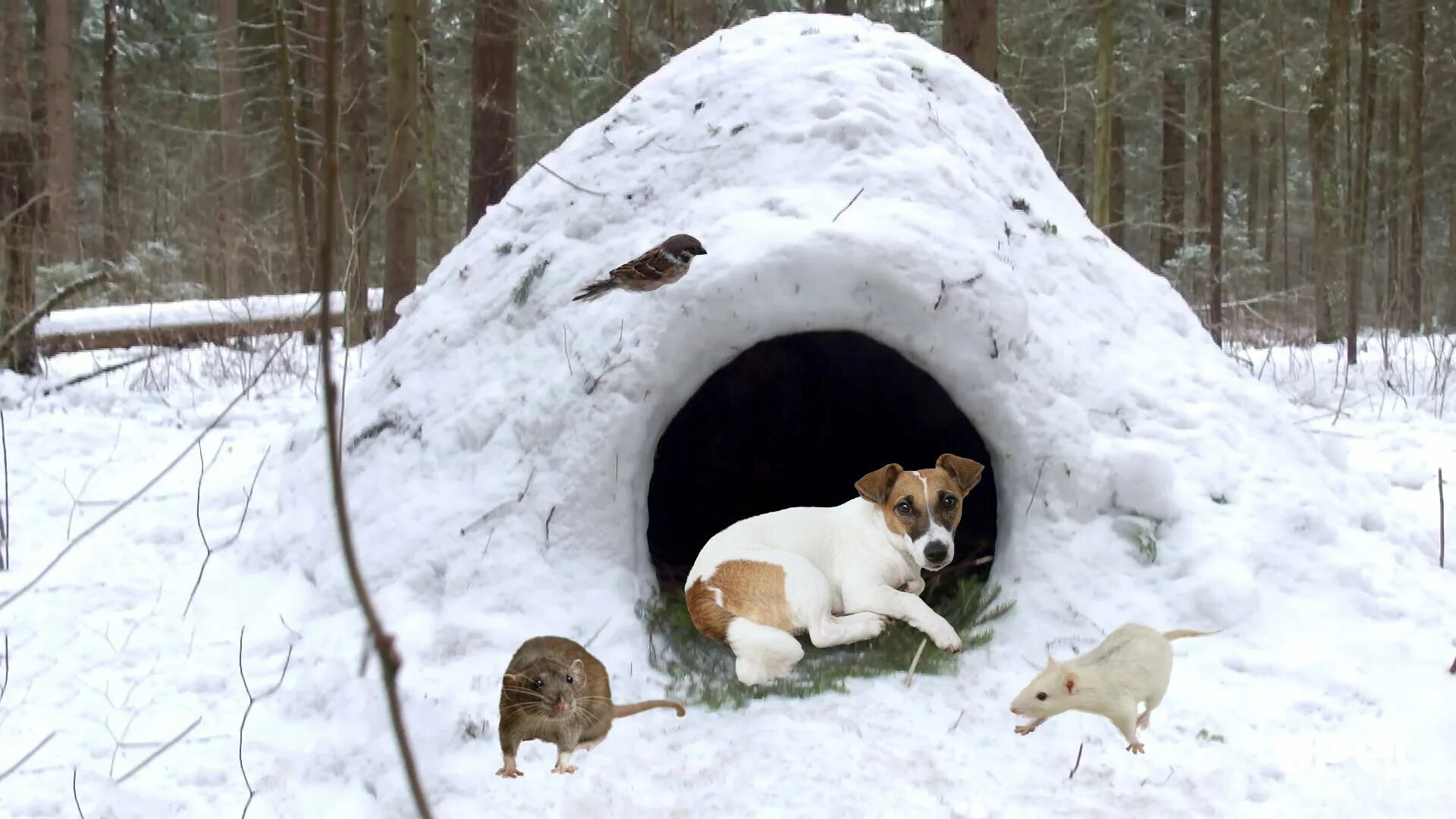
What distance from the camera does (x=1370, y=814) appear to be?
2160 mm

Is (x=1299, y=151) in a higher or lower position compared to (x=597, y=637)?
higher

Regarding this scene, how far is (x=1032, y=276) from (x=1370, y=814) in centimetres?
208

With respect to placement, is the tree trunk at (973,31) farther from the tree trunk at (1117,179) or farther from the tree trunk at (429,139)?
the tree trunk at (1117,179)

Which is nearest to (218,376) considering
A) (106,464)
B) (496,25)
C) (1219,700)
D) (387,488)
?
(106,464)

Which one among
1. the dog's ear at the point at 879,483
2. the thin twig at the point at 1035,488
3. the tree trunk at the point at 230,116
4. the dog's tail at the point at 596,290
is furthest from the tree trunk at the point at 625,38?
the dog's ear at the point at 879,483

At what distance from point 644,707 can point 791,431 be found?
2.86 metres

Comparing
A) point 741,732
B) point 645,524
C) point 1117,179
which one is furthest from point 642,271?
point 1117,179

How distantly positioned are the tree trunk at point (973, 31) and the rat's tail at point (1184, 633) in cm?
520

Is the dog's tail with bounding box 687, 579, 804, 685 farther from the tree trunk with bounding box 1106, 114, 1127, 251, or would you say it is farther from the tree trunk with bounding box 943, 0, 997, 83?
the tree trunk with bounding box 1106, 114, 1127, 251

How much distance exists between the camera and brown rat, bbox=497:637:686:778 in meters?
2.13

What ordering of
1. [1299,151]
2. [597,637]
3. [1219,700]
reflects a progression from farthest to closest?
1. [1299,151]
2. [597,637]
3. [1219,700]

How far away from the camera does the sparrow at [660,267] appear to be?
3.00 m

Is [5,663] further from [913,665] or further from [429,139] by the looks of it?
[429,139]

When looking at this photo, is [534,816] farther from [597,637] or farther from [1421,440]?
[1421,440]
